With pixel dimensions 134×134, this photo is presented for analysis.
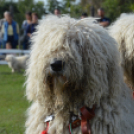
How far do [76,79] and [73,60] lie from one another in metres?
0.18

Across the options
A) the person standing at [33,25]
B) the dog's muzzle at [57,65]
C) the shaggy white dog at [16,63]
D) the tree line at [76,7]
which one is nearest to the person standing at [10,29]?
the person standing at [33,25]

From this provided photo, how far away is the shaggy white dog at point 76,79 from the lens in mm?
2770

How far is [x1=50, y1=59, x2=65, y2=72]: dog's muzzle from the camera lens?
8.72ft

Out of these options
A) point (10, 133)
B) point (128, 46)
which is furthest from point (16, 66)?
point (128, 46)

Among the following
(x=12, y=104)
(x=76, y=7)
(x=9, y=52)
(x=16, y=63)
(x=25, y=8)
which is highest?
(x=25, y=8)

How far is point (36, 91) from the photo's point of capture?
2.93 metres

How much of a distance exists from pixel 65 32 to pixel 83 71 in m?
0.42

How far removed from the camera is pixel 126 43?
11.5 feet

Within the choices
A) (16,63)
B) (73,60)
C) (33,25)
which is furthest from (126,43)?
(16,63)

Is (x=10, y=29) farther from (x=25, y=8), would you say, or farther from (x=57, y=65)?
(x=25, y=8)

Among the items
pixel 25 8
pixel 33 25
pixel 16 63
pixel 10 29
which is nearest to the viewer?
pixel 33 25

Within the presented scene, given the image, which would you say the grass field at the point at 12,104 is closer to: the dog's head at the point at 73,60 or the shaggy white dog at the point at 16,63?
the shaggy white dog at the point at 16,63

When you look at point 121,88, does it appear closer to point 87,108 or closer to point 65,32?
point 87,108

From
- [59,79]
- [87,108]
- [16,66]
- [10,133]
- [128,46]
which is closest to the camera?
[59,79]
